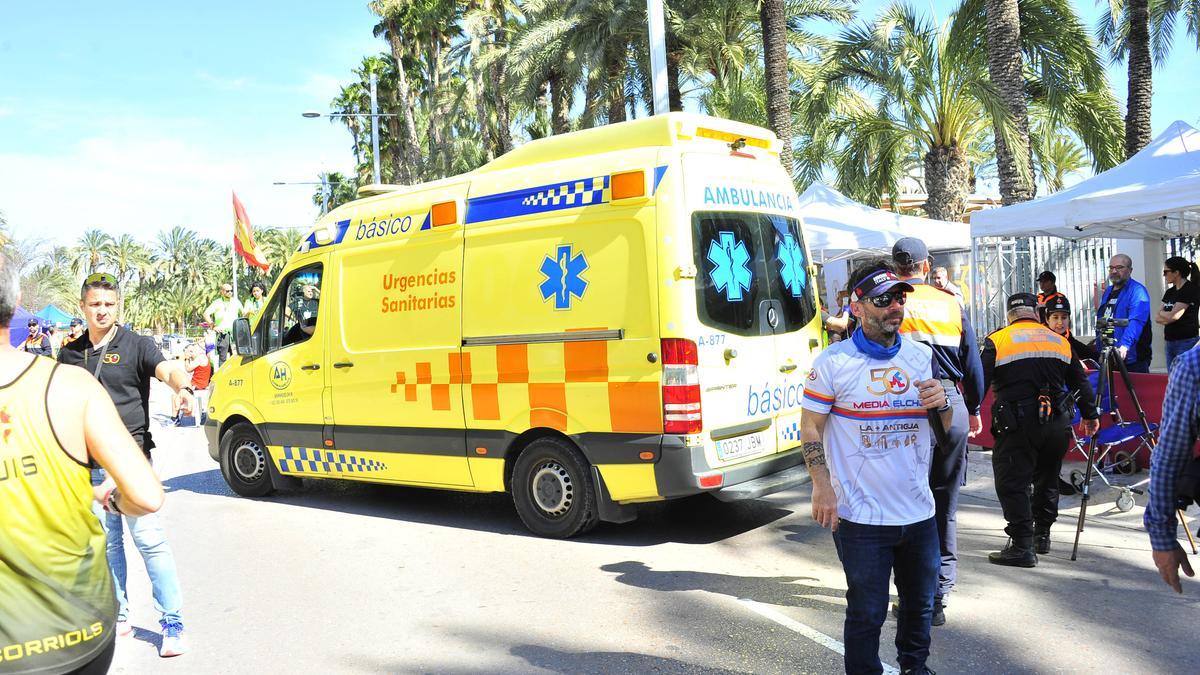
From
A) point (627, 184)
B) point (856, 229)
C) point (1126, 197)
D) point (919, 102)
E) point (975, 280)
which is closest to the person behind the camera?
point (627, 184)

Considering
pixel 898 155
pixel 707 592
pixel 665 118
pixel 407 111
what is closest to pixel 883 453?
pixel 707 592

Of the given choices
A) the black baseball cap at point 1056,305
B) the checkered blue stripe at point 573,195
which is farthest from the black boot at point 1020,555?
the checkered blue stripe at point 573,195

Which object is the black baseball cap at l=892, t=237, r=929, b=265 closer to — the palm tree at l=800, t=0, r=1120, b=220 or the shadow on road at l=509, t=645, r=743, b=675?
the shadow on road at l=509, t=645, r=743, b=675

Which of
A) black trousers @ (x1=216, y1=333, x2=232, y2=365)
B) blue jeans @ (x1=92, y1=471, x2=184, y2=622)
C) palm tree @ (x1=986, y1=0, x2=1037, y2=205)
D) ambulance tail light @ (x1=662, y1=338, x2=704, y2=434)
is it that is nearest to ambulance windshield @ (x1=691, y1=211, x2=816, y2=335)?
ambulance tail light @ (x1=662, y1=338, x2=704, y2=434)

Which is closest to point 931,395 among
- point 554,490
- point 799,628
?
point 799,628

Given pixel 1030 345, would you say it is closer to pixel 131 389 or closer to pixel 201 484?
pixel 131 389

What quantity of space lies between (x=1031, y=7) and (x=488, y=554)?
14.8m

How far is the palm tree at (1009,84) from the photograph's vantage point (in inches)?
523

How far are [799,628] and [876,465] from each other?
5.00 feet

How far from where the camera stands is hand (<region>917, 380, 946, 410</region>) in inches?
132

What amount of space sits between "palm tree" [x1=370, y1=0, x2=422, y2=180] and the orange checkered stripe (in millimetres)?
30638

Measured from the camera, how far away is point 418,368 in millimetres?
6988

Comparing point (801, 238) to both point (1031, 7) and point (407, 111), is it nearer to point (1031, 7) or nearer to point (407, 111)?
point (1031, 7)

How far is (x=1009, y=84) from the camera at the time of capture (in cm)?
1337
